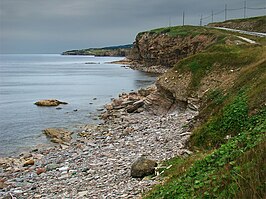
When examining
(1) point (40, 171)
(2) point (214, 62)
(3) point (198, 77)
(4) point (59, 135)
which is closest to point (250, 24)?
(2) point (214, 62)

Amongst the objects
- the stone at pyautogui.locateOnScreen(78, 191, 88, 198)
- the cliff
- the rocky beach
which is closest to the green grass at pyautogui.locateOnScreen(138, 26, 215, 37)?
the cliff

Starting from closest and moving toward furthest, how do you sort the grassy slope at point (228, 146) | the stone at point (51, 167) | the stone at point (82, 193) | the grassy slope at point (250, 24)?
the grassy slope at point (228, 146)
the stone at point (82, 193)
the stone at point (51, 167)
the grassy slope at point (250, 24)

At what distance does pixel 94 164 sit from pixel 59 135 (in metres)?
11.0

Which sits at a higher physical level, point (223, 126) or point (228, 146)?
point (228, 146)

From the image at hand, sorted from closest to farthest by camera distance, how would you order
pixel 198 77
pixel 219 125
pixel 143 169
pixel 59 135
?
pixel 143 169, pixel 219 125, pixel 198 77, pixel 59 135

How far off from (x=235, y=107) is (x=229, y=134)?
136cm

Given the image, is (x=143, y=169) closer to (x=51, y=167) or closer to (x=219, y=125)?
(x=219, y=125)

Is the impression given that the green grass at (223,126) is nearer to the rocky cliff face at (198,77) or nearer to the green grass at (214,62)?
the rocky cliff face at (198,77)

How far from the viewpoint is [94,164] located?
49.2 feet

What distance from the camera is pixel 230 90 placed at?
16.2 meters

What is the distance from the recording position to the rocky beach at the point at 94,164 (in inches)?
442

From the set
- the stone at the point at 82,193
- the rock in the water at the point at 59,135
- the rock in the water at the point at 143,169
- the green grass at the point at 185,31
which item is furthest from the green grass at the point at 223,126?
the green grass at the point at 185,31

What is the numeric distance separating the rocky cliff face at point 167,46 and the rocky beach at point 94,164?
4812 centimetres

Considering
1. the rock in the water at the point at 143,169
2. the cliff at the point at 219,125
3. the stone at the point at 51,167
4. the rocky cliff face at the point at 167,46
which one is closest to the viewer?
the cliff at the point at 219,125
